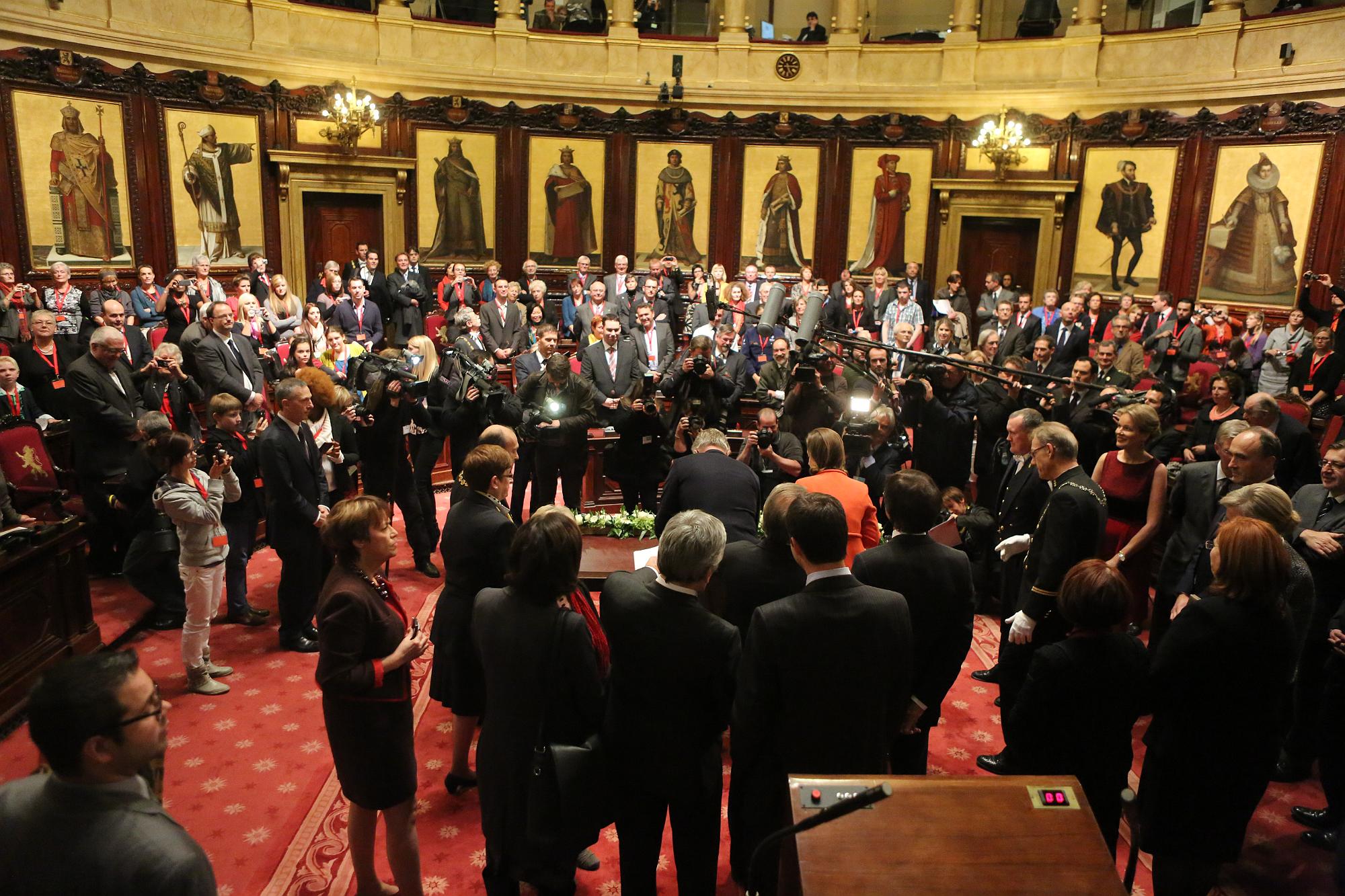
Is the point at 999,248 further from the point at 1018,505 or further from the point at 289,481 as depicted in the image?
the point at 289,481

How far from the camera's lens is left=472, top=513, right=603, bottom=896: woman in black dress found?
Result: 282 cm

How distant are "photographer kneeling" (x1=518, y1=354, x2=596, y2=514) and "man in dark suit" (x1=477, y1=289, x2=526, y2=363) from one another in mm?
4132

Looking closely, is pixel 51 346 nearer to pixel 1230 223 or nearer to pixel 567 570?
pixel 567 570

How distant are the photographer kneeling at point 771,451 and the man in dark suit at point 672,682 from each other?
3035mm

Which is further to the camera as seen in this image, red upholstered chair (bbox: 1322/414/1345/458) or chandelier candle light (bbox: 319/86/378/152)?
chandelier candle light (bbox: 319/86/378/152)

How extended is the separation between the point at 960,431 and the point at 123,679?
605 cm

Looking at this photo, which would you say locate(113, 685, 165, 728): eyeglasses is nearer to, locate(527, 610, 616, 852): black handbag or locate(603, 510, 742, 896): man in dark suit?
locate(527, 610, 616, 852): black handbag

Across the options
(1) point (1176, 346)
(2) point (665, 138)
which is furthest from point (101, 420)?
(1) point (1176, 346)

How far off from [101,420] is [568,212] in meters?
10.1

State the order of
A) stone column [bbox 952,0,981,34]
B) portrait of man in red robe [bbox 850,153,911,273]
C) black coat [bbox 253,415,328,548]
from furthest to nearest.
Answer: portrait of man in red robe [bbox 850,153,911,273] → stone column [bbox 952,0,981,34] → black coat [bbox 253,415,328,548]

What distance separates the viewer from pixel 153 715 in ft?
6.13

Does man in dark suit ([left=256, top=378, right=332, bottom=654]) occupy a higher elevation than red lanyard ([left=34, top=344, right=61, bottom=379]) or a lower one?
lower

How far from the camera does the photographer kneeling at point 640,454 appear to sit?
6.79 metres

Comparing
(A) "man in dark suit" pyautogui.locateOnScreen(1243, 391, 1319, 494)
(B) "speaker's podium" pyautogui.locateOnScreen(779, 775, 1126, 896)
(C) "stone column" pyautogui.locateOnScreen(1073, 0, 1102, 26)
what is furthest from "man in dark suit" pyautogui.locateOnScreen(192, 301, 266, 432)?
(C) "stone column" pyautogui.locateOnScreen(1073, 0, 1102, 26)
